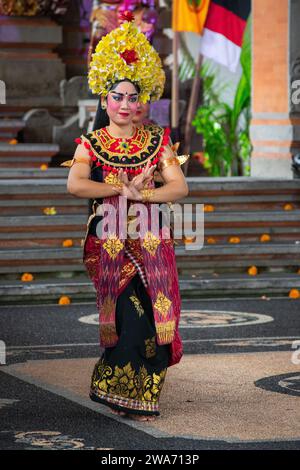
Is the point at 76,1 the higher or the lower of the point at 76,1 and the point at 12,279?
the higher

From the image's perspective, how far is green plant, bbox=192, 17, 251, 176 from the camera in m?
23.0

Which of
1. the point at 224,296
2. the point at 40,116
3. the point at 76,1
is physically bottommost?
the point at 224,296

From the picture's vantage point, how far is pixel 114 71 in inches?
357

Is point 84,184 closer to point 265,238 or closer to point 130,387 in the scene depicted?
point 130,387

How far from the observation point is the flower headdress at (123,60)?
29.6ft

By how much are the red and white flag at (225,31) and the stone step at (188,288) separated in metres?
6.01

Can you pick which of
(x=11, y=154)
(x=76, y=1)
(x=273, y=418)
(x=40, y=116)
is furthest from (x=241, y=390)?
(x=76, y=1)

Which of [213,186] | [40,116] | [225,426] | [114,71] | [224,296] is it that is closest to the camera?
[225,426]

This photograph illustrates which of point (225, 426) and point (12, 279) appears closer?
point (225, 426)

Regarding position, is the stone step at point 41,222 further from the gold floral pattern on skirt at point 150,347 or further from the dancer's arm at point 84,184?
the gold floral pattern on skirt at point 150,347

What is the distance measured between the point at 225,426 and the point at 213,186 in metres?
9.69

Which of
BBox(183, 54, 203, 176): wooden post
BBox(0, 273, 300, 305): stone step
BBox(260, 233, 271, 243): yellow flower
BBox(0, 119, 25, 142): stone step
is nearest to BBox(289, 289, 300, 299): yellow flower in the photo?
BBox(0, 273, 300, 305): stone step

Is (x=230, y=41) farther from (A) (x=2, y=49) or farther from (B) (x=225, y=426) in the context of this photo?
(B) (x=225, y=426)

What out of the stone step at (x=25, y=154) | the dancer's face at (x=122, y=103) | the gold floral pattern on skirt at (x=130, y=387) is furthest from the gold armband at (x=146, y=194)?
the stone step at (x=25, y=154)
